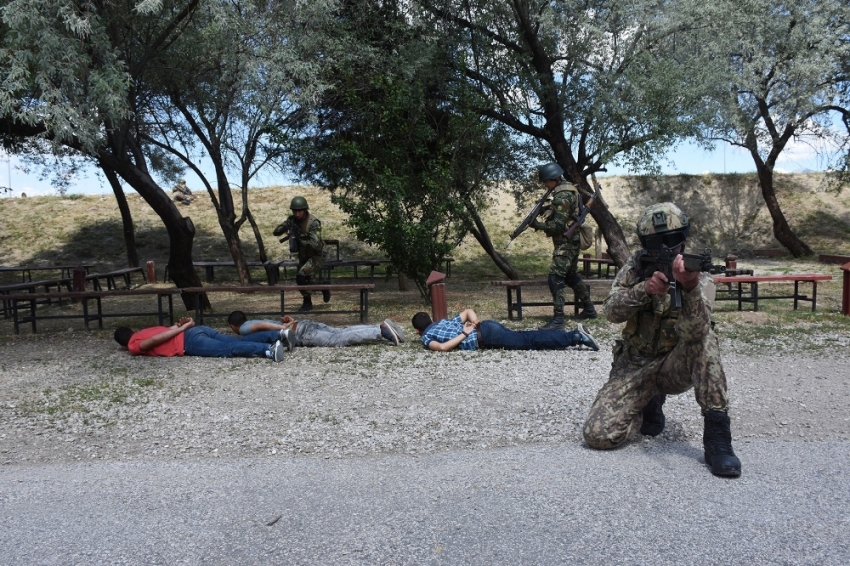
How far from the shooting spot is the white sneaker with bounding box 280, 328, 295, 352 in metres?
7.43

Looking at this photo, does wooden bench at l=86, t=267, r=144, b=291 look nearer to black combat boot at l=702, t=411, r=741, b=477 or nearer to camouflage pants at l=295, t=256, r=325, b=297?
camouflage pants at l=295, t=256, r=325, b=297

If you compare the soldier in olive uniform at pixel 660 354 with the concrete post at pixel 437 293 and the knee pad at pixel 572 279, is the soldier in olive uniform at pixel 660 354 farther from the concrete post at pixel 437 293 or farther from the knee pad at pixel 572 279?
the knee pad at pixel 572 279

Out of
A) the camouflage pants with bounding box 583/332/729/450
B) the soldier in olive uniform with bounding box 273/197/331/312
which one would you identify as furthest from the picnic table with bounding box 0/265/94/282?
the camouflage pants with bounding box 583/332/729/450

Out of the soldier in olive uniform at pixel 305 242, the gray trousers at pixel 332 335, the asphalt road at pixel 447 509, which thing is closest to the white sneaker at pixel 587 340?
the gray trousers at pixel 332 335

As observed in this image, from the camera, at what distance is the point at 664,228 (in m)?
3.95

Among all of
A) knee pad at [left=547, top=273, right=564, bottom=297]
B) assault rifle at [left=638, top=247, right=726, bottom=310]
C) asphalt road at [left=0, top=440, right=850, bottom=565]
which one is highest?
assault rifle at [left=638, top=247, right=726, bottom=310]

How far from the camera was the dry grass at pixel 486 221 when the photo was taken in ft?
71.1

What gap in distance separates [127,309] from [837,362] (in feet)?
38.0

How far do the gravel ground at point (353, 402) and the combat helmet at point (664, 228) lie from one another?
135cm

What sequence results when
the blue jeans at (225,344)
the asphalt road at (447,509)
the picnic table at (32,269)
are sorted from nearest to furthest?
the asphalt road at (447,509) < the blue jeans at (225,344) < the picnic table at (32,269)

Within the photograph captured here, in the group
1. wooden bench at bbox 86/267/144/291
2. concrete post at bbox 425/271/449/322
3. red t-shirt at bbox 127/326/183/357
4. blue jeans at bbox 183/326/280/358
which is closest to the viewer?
blue jeans at bbox 183/326/280/358

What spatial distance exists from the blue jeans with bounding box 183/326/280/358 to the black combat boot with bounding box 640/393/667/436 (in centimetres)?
420

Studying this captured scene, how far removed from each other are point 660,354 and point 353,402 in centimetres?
247

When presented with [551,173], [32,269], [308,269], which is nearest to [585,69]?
[551,173]
